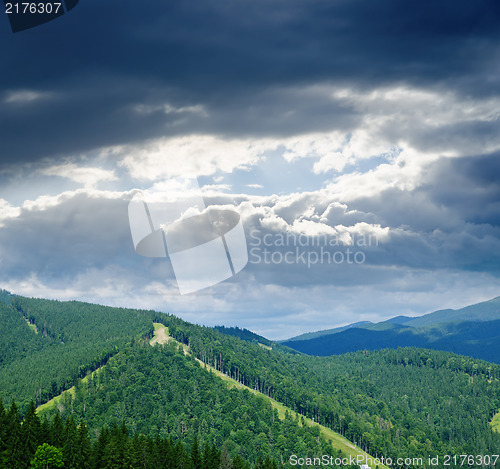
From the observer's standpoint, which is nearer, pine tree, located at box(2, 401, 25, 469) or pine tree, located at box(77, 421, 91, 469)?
pine tree, located at box(2, 401, 25, 469)

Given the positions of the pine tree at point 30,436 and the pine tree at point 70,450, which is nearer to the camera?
the pine tree at point 30,436

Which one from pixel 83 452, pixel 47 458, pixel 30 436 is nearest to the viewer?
pixel 47 458

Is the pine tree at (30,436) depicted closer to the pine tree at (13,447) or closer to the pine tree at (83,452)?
the pine tree at (13,447)

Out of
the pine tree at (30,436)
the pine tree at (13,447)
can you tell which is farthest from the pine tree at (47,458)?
the pine tree at (13,447)

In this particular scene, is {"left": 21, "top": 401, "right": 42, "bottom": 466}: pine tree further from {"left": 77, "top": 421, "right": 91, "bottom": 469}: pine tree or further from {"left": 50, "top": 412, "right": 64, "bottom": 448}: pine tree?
{"left": 77, "top": 421, "right": 91, "bottom": 469}: pine tree

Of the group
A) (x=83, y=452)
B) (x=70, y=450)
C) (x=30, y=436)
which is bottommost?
(x=83, y=452)

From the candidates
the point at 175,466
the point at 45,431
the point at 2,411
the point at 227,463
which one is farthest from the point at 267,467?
the point at 2,411

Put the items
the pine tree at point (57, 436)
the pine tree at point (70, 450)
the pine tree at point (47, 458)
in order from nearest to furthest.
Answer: the pine tree at point (47, 458) < the pine tree at point (70, 450) < the pine tree at point (57, 436)

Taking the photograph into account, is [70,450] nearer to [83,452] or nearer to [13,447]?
[83,452]

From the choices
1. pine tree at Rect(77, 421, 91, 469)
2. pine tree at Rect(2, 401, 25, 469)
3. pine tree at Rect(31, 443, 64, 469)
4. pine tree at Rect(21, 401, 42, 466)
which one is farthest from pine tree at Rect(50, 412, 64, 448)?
pine tree at Rect(2, 401, 25, 469)

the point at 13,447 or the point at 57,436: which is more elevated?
the point at 57,436

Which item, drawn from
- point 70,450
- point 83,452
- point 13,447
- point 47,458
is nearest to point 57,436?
point 70,450

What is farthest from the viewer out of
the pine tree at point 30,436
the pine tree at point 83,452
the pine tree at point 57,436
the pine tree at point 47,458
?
the pine tree at point 57,436

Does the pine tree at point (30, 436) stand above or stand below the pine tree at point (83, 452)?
above
